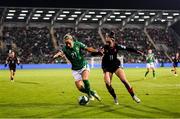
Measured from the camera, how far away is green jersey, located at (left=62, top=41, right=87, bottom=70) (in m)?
14.9

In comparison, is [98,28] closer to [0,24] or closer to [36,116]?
[0,24]

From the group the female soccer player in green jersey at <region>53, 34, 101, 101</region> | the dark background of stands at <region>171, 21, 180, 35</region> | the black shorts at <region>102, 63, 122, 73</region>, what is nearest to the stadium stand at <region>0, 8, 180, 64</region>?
the dark background of stands at <region>171, 21, 180, 35</region>

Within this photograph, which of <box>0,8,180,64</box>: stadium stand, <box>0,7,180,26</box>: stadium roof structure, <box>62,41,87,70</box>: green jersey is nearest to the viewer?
<box>62,41,87,70</box>: green jersey

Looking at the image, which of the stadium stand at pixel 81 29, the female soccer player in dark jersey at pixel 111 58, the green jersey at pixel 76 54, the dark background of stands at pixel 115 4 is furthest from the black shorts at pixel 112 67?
the stadium stand at pixel 81 29

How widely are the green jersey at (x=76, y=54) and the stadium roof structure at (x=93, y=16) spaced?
184 ft

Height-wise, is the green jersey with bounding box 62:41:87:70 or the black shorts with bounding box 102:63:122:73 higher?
the green jersey with bounding box 62:41:87:70

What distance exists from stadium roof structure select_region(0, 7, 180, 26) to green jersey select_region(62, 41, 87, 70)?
56.2 metres

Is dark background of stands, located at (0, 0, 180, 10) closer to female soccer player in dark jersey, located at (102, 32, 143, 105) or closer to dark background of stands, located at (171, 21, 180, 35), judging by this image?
dark background of stands, located at (171, 21, 180, 35)

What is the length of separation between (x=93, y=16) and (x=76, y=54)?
208ft

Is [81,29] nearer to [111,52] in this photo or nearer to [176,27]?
[176,27]

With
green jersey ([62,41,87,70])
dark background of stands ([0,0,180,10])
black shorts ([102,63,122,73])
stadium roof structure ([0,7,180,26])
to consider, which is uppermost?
dark background of stands ([0,0,180,10])

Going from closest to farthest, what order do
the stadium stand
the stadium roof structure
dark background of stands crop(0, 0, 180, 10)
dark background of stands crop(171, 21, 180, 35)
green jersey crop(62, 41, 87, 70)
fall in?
green jersey crop(62, 41, 87, 70), dark background of stands crop(0, 0, 180, 10), the stadium stand, the stadium roof structure, dark background of stands crop(171, 21, 180, 35)

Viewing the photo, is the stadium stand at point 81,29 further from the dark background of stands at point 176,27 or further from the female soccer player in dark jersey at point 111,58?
the female soccer player in dark jersey at point 111,58

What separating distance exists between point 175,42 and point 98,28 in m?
15.5
